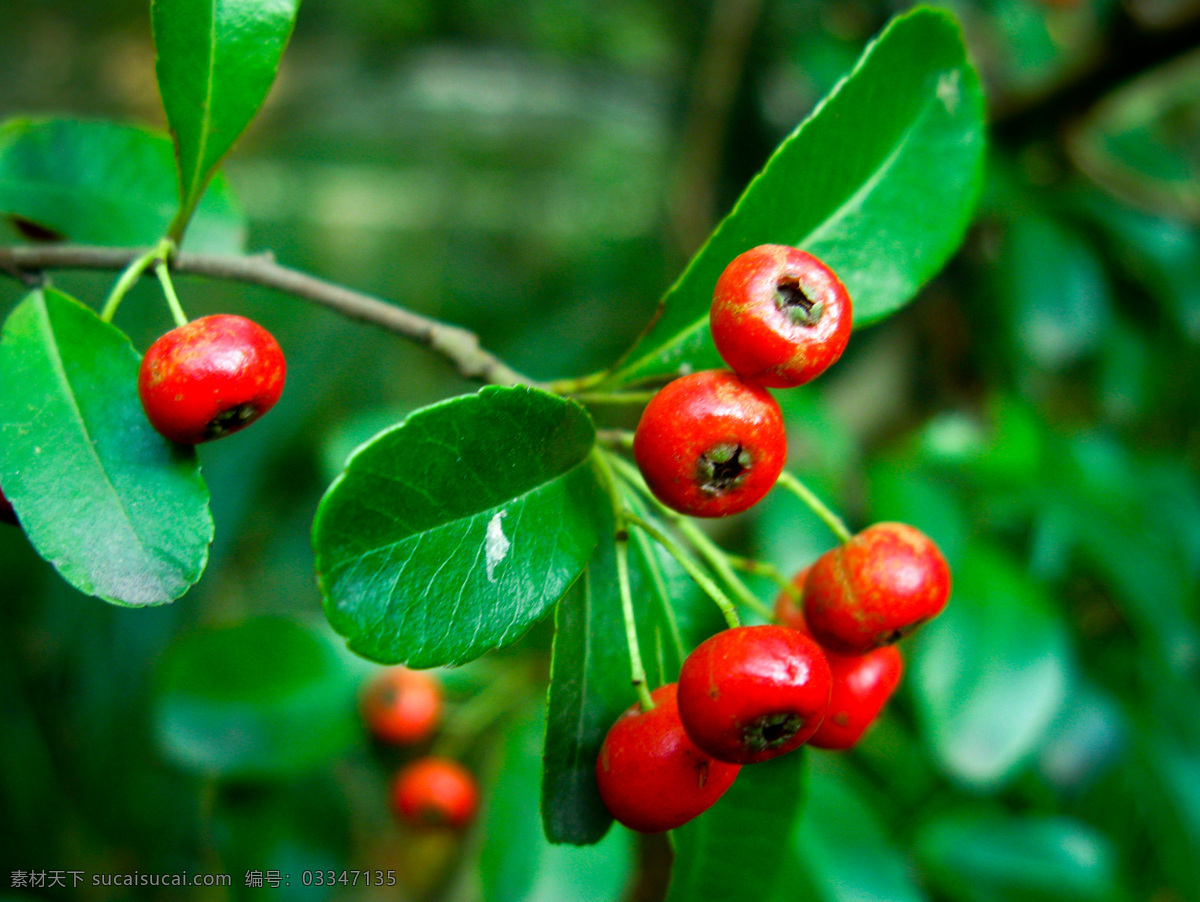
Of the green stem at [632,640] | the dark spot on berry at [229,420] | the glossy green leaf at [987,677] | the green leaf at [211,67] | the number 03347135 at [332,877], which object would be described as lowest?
the number 03347135 at [332,877]

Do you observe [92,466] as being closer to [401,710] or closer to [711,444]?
[711,444]

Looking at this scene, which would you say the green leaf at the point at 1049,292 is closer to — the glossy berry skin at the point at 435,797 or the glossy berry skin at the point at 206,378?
the glossy berry skin at the point at 435,797

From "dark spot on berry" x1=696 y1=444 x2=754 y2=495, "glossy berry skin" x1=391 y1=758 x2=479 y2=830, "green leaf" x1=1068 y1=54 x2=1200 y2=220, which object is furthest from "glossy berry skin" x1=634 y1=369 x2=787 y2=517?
"green leaf" x1=1068 y1=54 x2=1200 y2=220

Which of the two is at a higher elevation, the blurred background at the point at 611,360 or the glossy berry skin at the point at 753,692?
the glossy berry skin at the point at 753,692

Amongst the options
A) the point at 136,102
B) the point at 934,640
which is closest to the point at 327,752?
the point at 934,640

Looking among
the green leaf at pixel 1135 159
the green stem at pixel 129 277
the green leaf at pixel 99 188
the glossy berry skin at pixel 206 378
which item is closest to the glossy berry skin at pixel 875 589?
the glossy berry skin at pixel 206 378

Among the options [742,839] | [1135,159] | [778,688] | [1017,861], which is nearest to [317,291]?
[778,688]

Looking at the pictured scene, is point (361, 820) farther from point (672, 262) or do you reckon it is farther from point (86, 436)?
point (86, 436)
